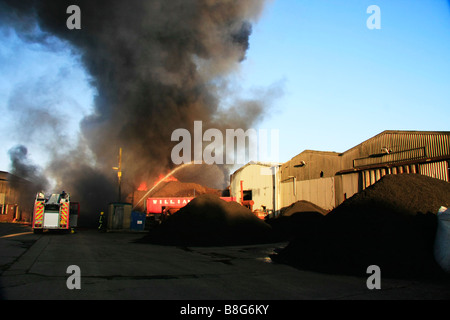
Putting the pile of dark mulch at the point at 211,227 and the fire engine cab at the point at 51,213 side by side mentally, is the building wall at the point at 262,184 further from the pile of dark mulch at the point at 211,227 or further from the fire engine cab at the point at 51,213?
the fire engine cab at the point at 51,213

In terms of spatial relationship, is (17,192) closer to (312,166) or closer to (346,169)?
(312,166)

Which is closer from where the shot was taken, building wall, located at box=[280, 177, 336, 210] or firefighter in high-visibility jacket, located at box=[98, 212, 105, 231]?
building wall, located at box=[280, 177, 336, 210]

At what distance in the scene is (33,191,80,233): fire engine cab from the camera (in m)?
20.9

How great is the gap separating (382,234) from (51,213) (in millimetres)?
19679

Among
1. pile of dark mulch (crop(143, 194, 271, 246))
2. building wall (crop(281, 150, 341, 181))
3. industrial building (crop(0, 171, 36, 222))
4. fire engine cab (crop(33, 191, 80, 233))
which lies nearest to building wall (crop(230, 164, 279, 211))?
building wall (crop(281, 150, 341, 181))

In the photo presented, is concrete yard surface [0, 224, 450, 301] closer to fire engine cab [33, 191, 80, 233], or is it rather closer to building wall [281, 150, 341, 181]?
fire engine cab [33, 191, 80, 233]

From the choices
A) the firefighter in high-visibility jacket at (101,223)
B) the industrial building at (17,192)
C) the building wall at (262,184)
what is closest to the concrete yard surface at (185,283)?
the firefighter in high-visibility jacket at (101,223)

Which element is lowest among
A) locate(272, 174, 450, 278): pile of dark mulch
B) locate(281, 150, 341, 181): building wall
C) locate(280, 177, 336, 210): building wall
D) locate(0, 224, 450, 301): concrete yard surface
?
locate(0, 224, 450, 301): concrete yard surface

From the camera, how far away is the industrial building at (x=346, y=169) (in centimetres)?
1873

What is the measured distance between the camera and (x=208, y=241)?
15734mm

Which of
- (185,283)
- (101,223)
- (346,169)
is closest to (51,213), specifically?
(101,223)

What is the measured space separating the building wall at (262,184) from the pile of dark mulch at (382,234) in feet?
68.8

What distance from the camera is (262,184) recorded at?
33281 mm
